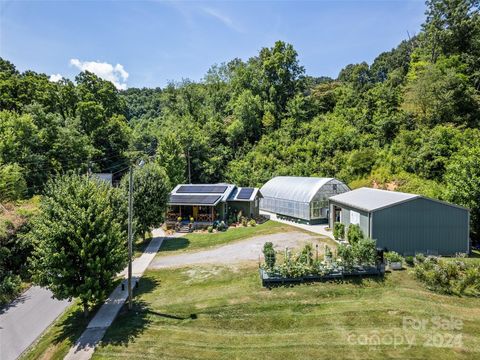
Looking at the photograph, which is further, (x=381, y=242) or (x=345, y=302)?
(x=381, y=242)

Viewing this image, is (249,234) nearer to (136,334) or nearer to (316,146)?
(136,334)

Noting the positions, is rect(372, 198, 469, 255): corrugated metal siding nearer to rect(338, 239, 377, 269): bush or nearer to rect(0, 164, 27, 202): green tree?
rect(338, 239, 377, 269): bush

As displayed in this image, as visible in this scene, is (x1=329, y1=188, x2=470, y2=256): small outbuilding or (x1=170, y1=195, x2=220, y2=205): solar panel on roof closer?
(x1=329, y1=188, x2=470, y2=256): small outbuilding

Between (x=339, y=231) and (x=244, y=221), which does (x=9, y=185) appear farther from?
(x=339, y=231)

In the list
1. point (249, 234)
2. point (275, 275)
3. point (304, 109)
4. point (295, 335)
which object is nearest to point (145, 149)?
point (304, 109)

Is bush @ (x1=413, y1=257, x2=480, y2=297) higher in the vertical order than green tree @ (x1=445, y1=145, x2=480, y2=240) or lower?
lower

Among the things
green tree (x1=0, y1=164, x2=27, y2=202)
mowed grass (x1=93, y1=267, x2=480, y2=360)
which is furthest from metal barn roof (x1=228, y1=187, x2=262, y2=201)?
green tree (x1=0, y1=164, x2=27, y2=202)

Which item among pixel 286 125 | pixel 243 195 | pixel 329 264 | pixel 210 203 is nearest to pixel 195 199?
pixel 210 203
